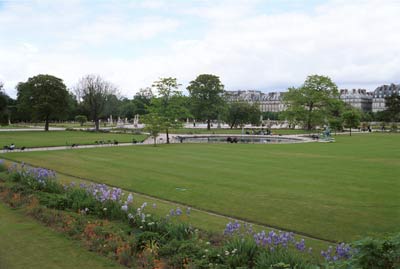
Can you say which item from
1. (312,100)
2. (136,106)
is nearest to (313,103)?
(312,100)

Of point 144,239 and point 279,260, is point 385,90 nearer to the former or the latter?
point 144,239

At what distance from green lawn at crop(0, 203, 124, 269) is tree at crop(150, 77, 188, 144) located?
35986 millimetres

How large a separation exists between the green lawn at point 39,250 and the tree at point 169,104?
118ft

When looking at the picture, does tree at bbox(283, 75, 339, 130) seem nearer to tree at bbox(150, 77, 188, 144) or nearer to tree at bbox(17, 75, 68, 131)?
tree at bbox(150, 77, 188, 144)

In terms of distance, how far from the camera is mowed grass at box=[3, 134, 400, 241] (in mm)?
11766

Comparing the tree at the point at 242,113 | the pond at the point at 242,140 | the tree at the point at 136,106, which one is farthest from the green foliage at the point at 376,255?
the tree at the point at 136,106

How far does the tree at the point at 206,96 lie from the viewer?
80.7m

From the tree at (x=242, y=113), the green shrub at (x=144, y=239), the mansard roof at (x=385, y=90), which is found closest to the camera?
the green shrub at (x=144, y=239)

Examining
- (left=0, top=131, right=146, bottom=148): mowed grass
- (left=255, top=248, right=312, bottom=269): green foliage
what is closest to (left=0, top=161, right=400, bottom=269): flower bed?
(left=255, top=248, right=312, bottom=269): green foliage

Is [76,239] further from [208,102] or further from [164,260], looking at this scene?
[208,102]

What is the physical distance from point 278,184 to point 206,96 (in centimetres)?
6545

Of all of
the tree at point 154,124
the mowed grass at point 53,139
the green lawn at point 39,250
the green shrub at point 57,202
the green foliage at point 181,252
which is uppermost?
the tree at point 154,124

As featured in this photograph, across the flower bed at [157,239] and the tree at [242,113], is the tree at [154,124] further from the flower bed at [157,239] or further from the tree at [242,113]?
the tree at [242,113]

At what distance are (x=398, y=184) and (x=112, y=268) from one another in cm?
1459
